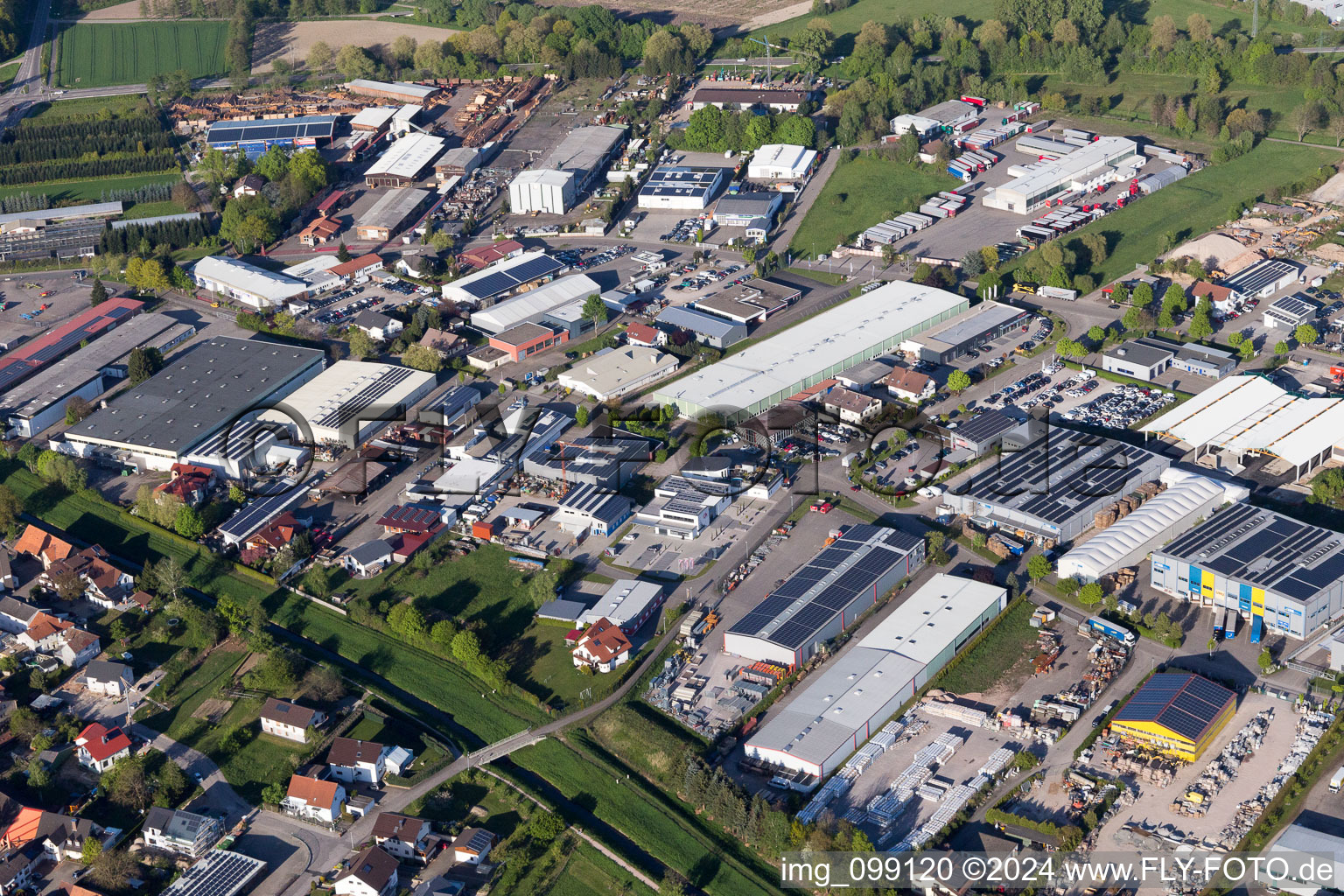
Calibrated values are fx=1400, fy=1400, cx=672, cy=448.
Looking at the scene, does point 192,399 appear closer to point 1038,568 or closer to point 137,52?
point 1038,568

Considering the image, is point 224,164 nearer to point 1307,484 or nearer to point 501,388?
point 501,388

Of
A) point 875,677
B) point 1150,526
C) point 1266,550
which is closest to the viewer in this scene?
point 875,677

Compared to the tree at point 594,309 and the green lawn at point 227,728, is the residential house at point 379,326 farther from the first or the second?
the green lawn at point 227,728

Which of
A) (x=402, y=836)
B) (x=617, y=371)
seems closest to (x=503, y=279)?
(x=617, y=371)

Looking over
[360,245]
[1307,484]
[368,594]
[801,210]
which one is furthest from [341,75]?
[1307,484]

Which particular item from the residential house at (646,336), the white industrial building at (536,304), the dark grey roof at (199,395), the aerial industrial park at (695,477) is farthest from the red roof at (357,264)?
the residential house at (646,336)

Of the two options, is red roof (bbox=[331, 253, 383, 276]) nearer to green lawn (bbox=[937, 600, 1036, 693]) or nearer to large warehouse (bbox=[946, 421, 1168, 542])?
large warehouse (bbox=[946, 421, 1168, 542])
